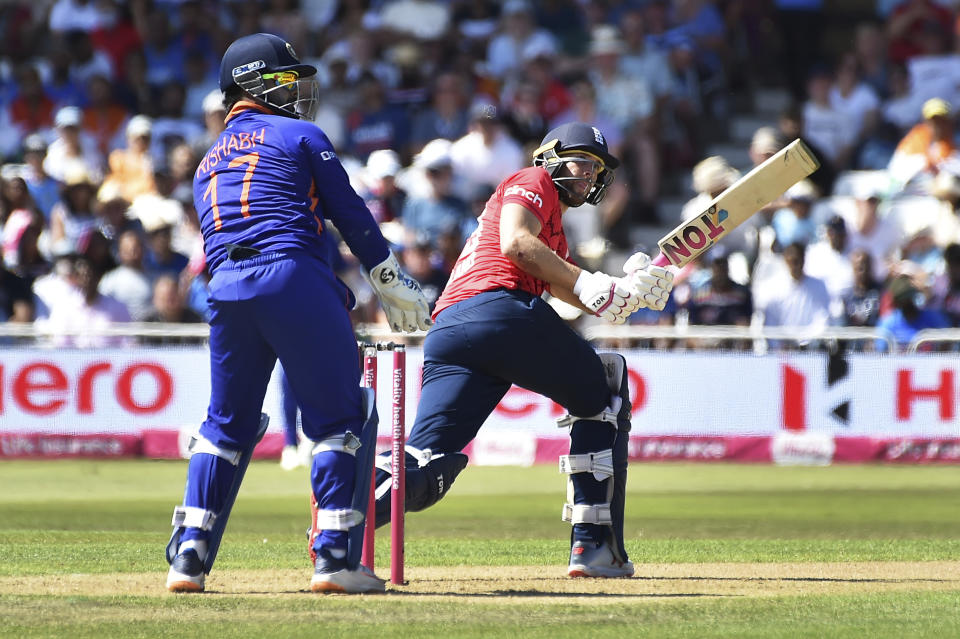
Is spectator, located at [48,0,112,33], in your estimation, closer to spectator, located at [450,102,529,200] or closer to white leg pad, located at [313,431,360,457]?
spectator, located at [450,102,529,200]

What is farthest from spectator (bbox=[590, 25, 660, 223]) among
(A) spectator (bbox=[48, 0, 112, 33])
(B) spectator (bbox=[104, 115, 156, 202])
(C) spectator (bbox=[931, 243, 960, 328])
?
(A) spectator (bbox=[48, 0, 112, 33])

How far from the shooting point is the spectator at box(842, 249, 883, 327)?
1553 cm

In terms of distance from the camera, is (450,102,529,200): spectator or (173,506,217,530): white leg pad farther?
(450,102,529,200): spectator

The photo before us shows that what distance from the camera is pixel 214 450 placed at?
21.9ft

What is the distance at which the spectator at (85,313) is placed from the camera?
15.4 m

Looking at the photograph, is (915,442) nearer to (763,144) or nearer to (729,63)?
(763,144)

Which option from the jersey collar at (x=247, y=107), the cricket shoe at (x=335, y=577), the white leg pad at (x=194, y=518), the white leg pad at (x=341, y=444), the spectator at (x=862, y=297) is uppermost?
the jersey collar at (x=247, y=107)

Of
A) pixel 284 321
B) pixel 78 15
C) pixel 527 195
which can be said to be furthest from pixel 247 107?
pixel 78 15

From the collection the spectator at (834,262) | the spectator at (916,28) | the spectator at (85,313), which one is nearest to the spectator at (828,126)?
the spectator at (916,28)

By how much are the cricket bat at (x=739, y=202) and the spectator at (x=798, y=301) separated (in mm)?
7958

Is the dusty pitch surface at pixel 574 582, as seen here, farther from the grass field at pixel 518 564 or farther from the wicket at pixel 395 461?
the wicket at pixel 395 461

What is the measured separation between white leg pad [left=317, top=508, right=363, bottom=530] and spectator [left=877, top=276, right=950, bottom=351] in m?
9.40

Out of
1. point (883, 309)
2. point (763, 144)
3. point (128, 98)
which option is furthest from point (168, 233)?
point (883, 309)

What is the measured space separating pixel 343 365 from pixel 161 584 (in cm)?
134
